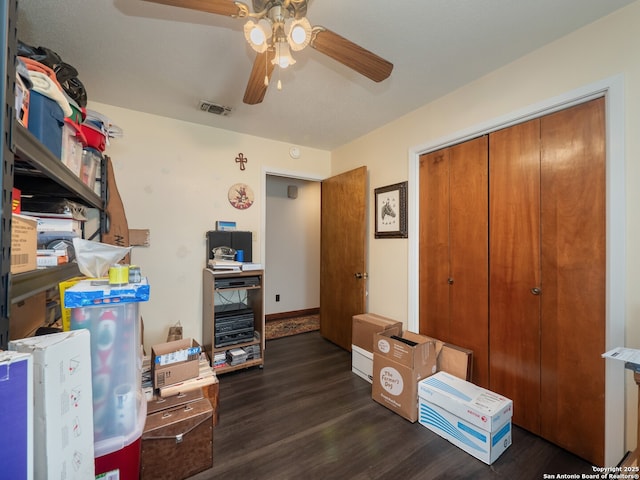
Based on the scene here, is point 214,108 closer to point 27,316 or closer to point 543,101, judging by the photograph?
point 27,316

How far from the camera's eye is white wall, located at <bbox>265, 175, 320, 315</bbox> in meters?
4.39

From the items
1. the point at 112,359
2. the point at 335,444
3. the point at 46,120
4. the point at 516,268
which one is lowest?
the point at 335,444

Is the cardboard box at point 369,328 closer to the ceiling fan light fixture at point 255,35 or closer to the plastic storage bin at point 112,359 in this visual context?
the plastic storage bin at point 112,359

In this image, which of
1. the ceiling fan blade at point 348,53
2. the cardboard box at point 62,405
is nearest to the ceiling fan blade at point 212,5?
A: the ceiling fan blade at point 348,53

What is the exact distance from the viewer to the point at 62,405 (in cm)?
56

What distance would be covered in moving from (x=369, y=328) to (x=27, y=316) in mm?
2200

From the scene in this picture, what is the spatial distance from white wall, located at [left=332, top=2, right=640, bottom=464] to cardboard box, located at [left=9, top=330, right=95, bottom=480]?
7.36ft

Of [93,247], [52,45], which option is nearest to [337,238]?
[93,247]

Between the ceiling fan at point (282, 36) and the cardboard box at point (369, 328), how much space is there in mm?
1946

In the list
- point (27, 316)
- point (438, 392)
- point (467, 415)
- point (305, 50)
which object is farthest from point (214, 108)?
point (467, 415)

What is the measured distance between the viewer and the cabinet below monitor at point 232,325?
8.24 feet

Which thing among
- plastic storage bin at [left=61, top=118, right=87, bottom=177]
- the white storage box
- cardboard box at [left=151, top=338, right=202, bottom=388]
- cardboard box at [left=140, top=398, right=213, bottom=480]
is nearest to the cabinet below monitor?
cardboard box at [left=151, top=338, right=202, bottom=388]

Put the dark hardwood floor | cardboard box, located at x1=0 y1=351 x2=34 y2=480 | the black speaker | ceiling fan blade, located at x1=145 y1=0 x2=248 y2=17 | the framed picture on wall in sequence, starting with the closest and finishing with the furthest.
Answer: cardboard box, located at x1=0 y1=351 x2=34 y2=480, ceiling fan blade, located at x1=145 y1=0 x2=248 y2=17, the dark hardwood floor, the framed picture on wall, the black speaker

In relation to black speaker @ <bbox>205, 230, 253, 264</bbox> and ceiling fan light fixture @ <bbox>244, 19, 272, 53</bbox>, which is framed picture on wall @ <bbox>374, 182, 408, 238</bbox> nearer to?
black speaker @ <bbox>205, 230, 253, 264</bbox>
